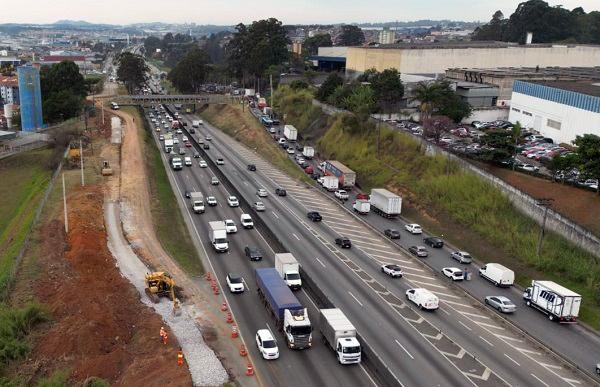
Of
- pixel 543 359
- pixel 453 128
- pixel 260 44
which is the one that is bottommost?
pixel 543 359

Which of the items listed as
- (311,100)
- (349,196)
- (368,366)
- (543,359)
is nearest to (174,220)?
(349,196)

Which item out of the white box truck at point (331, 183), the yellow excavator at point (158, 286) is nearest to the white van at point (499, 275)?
the yellow excavator at point (158, 286)

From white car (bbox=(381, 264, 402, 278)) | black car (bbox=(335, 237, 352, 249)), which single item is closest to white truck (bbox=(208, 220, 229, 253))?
black car (bbox=(335, 237, 352, 249))

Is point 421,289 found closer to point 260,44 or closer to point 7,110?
point 260,44

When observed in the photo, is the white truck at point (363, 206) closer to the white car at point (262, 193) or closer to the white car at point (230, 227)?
the white car at point (262, 193)

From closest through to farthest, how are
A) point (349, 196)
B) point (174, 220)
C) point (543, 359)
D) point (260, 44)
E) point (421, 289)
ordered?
point (543, 359), point (421, 289), point (174, 220), point (349, 196), point (260, 44)

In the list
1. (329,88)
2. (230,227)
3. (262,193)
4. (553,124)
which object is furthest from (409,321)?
(329,88)

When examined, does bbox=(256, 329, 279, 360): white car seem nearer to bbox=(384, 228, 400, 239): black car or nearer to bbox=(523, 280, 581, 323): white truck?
bbox=(523, 280, 581, 323): white truck
